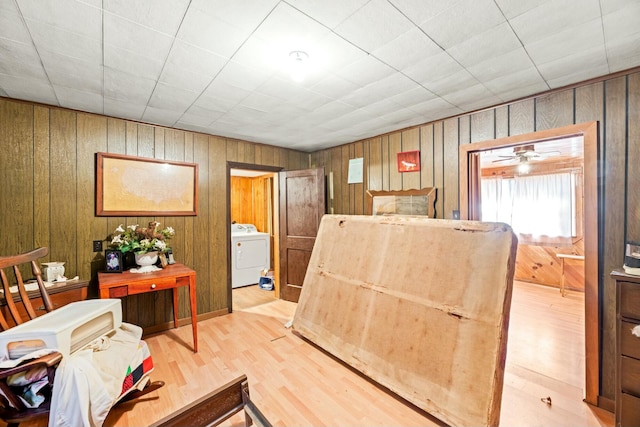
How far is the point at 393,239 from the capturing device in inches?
77.5

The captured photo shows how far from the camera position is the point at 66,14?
1335mm

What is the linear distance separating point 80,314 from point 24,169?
173cm

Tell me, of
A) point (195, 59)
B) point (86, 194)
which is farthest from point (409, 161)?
point (86, 194)

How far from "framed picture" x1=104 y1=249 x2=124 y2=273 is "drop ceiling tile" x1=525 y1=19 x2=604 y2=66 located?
3.70 m

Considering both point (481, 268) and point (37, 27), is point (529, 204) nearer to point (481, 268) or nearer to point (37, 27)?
point (481, 268)

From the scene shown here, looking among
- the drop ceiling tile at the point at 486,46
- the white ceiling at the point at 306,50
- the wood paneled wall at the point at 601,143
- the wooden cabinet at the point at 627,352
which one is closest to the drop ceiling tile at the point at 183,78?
the white ceiling at the point at 306,50

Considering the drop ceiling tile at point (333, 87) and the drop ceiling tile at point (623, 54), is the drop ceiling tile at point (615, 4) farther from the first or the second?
the drop ceiling tile at point (333, 87)

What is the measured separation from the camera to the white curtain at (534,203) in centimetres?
498

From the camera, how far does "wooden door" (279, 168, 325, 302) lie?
387cm

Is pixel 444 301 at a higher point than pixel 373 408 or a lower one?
higher

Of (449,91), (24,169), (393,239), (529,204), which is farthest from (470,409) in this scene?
(529,204)

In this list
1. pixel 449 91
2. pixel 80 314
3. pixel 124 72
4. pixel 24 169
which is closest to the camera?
pixel 80 314

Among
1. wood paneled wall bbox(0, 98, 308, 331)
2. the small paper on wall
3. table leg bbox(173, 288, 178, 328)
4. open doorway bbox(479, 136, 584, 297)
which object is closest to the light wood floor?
table leg bbox(173, 288, 178, 328)

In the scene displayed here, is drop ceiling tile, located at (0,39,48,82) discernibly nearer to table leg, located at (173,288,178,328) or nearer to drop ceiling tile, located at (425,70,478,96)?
table leg, located at (173,288,178,328)
